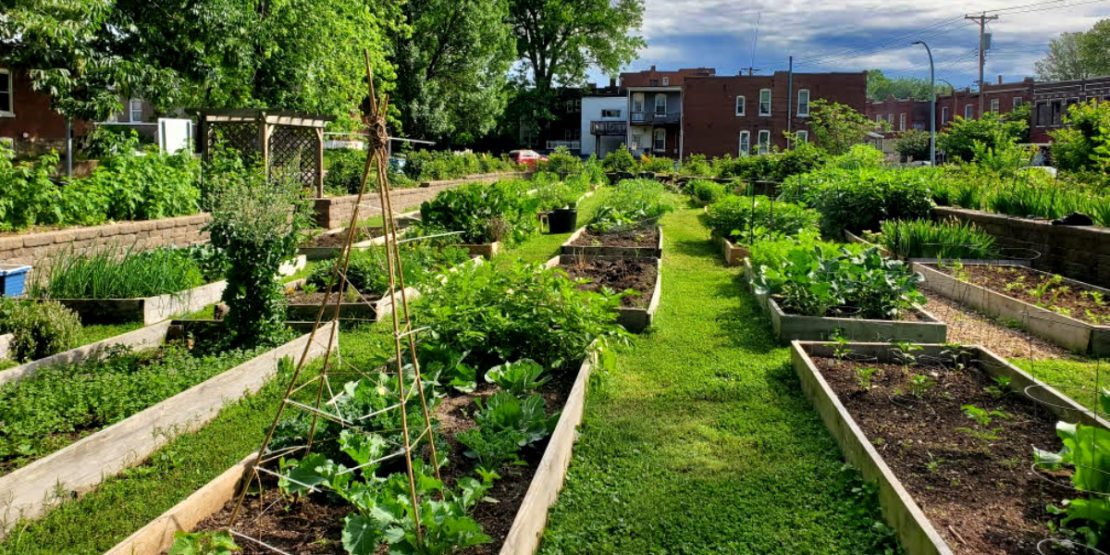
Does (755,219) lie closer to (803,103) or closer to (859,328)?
(859,328)

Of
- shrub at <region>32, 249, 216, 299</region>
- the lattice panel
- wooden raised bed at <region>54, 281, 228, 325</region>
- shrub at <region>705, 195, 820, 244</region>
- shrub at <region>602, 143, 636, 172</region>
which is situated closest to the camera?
wooden raised bed at <region>54, 281, 228, 325</region>

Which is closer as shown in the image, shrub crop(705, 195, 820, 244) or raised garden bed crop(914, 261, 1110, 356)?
raised garden bed crop(914, 261, 1110, 356)

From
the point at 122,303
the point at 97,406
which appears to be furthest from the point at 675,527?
the point at 122,303

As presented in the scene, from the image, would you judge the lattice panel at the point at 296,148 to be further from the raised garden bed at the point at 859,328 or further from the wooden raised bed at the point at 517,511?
the wooden raised bed at the point at 517,511

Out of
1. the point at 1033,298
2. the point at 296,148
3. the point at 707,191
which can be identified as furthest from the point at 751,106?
the point at 1033,298

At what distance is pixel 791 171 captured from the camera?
72.1ft

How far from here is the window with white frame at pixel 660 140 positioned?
61.8 m

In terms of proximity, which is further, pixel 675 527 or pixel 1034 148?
A: pixel 1034 148

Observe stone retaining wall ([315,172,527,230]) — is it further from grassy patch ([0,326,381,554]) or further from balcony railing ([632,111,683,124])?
balcony railing ([632,111,683,124])

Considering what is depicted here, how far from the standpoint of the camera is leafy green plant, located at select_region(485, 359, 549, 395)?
505 centimetres

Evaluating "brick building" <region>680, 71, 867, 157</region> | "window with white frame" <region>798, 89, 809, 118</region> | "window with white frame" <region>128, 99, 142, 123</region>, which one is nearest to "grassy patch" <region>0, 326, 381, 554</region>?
"window with white frame" <region>128, 99, 142, 123</region>

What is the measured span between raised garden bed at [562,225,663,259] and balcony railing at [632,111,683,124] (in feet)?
158

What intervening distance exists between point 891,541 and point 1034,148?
17.2 meters

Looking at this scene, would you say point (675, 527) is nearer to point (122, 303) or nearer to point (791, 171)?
point (122, 303)
